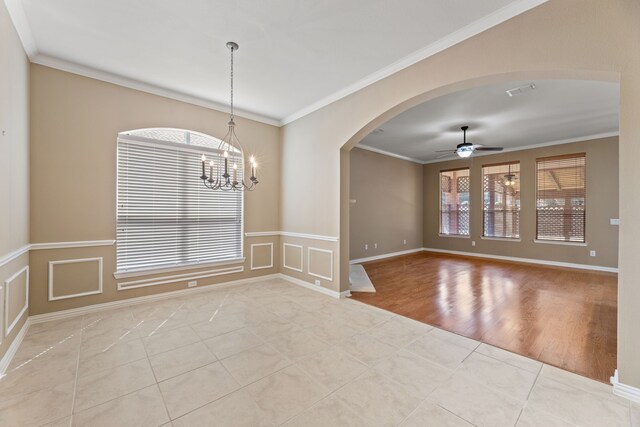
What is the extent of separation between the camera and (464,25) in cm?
259

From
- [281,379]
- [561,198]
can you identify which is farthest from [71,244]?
[561,198]

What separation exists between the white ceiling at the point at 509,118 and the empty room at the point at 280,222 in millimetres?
63

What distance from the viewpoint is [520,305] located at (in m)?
3.81

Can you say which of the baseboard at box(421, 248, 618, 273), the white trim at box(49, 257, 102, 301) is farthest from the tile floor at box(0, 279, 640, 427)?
the baseboard at box(421, 248, 618, 273)

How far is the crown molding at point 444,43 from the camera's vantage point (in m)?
2.32

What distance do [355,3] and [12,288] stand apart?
4071 mm

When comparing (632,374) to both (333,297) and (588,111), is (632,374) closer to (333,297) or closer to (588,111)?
(333,297)

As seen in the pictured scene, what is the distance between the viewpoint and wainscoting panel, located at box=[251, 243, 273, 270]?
493cm

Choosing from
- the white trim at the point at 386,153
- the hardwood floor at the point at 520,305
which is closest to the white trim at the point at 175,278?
the hardwood floor at the point at 520,305

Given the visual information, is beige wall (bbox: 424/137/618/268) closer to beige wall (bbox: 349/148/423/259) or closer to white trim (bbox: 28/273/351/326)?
beige wall (bbox: 349/148/423/259)

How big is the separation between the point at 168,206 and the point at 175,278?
3.63 ft

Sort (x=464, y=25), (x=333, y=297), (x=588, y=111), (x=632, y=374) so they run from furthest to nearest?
(x=588, y=111) → (x=333, y=297) → (x=464, y=25) → (x=632, y=374)

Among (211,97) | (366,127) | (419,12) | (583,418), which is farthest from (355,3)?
(583,418)

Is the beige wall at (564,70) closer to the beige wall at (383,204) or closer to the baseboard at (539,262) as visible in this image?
the beige wall at (383,204)
